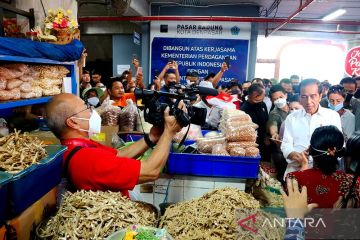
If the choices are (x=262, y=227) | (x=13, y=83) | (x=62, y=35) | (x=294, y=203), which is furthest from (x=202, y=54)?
(x=262, y=227)

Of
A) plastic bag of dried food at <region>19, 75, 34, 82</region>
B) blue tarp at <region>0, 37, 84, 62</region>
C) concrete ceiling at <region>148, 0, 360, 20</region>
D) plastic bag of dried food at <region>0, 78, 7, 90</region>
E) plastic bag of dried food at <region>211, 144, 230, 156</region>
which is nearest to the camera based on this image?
plastic bag of dried food at <region>211, 144, 230, 156</region>

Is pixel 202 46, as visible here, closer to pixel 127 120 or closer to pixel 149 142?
pixel 127 120

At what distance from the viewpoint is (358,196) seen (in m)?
1.46

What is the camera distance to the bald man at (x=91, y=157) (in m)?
1.43

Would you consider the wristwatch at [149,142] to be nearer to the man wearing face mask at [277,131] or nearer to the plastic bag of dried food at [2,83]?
the plastic bag of dried food at [2,83]

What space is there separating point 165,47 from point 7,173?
7603 millimetres

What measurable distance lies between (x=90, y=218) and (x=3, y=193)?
1.00 ft

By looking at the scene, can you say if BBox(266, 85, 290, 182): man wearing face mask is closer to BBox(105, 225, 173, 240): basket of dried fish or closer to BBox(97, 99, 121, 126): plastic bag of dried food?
BBox(97, 99, 121, 126): plastic bag of dried food

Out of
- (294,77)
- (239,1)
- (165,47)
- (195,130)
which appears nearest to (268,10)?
(239,1)

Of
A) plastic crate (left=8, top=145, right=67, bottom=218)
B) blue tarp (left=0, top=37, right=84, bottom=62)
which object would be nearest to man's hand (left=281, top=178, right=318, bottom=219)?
plastic crate (left=8, top=145, right=67, bottom=218)

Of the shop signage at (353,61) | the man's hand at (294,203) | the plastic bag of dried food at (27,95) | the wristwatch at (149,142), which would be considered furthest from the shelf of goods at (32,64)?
the shop signage at (353,61)

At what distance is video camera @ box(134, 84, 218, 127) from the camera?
157 cm

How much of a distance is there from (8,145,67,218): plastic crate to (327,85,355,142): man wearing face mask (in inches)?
125

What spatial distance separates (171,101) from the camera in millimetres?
1641
